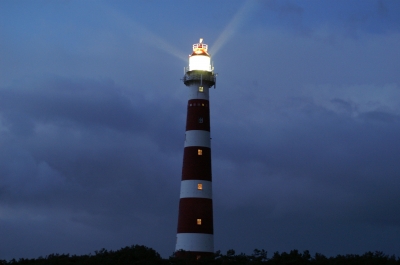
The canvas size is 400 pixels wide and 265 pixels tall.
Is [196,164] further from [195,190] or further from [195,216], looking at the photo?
[195,216]

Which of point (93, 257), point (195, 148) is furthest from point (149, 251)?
point (195, 148)

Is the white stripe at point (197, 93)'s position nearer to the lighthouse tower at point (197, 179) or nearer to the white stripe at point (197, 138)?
the lighthouse tower at point (197, 179)

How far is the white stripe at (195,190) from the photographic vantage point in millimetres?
78688

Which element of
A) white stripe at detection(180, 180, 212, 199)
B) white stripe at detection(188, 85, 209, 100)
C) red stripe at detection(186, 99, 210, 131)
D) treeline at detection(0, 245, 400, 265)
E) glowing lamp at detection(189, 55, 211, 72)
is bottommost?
treeline at detection(0, 245, 400, 265)

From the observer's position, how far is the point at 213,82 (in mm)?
81000

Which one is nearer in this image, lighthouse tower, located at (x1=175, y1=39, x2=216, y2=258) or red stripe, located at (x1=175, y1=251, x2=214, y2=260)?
red stripe, located at (x1=175, y1=251, x2=214, y2=260)

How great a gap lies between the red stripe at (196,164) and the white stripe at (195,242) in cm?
405

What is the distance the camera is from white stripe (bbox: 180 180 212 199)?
7869cm

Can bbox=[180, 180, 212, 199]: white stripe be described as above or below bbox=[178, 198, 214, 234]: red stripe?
above

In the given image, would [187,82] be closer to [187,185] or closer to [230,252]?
[187,185]

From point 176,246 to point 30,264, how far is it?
1077cm

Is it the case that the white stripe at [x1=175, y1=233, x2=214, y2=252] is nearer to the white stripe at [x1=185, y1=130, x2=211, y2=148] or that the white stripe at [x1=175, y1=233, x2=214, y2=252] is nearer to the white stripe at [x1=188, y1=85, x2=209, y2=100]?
the white stripe at [x1=185, y1=130, x2=211, y2=148]

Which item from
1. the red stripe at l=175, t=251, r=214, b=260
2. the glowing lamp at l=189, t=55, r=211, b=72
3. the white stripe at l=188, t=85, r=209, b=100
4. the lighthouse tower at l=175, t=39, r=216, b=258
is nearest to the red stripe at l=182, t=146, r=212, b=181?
the lighthouse tower at l=175, t=39, r=216, b=258

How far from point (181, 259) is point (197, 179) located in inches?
288
